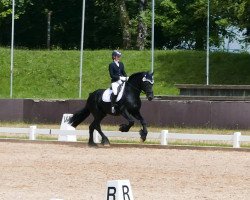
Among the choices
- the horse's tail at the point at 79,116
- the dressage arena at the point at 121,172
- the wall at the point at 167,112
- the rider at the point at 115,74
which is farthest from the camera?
the wall at the point at 167,112

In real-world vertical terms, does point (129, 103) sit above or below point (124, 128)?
above

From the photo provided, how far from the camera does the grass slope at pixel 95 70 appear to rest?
49.9 meters

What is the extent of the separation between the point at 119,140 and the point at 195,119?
5.43 meters

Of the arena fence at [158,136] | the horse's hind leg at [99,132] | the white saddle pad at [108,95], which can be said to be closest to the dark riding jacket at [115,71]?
the white saddle pad at [108,95]

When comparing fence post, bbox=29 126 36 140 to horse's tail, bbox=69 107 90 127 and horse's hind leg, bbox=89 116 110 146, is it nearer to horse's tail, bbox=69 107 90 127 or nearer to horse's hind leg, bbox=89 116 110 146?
horse's tail, bbox=69 107 90 127

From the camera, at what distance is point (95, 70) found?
5250cm

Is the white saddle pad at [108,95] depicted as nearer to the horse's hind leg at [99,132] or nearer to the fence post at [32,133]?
the horse's hind leg at [99,132]

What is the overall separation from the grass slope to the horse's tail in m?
22.5

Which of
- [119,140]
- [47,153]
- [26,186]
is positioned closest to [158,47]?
[119,140]

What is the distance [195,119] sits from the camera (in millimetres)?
32219

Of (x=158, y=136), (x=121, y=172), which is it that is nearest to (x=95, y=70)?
(x=158, y=136)

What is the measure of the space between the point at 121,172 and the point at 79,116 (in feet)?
28.9

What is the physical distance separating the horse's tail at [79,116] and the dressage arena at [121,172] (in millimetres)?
1242

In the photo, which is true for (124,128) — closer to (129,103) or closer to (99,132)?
(99,132)
